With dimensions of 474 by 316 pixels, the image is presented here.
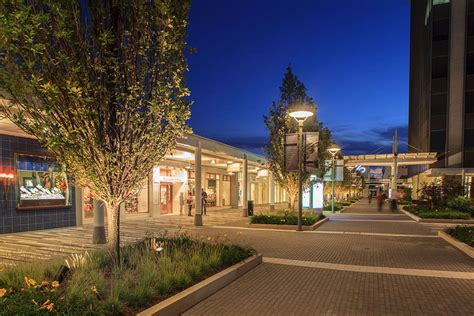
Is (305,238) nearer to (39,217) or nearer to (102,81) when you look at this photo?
(102,81)

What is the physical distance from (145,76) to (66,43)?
1367 mm

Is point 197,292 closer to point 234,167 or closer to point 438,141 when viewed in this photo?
point 234,167

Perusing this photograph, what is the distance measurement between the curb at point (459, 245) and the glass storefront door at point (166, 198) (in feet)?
55.9

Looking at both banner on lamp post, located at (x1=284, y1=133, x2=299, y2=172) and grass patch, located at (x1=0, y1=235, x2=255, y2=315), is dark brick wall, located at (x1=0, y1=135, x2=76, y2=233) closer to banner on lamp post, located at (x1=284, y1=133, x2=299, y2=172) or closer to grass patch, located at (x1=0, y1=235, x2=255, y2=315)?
grass patch, located at (x1=0, y1=235, x2=255, y2=315)

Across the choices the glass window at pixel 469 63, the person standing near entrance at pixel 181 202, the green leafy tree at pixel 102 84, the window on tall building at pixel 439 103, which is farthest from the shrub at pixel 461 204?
the green leafy tree at pixel 102 84

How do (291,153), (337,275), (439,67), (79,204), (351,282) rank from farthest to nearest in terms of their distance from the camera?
1. (439,67)
2. (79,204)
3. (291,153)
4. (337,275)
5. (351,282)

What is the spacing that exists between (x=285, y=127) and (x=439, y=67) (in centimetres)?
3027

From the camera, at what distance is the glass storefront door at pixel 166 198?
24722mm

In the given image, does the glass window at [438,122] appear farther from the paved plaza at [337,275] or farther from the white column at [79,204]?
the white column at [79,204]

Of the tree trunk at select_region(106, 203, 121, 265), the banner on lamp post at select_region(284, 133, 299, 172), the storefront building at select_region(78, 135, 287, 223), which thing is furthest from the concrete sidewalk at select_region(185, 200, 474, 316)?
the storefront building at select_region(78, 135, 287, 223)

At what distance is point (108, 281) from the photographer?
5.67 m

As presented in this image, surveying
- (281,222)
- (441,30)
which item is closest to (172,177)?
(281,222)

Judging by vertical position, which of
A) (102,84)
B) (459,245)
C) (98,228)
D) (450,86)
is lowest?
(459,245)

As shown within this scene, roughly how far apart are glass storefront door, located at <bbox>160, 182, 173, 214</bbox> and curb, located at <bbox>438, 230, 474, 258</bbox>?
17.0 metres
